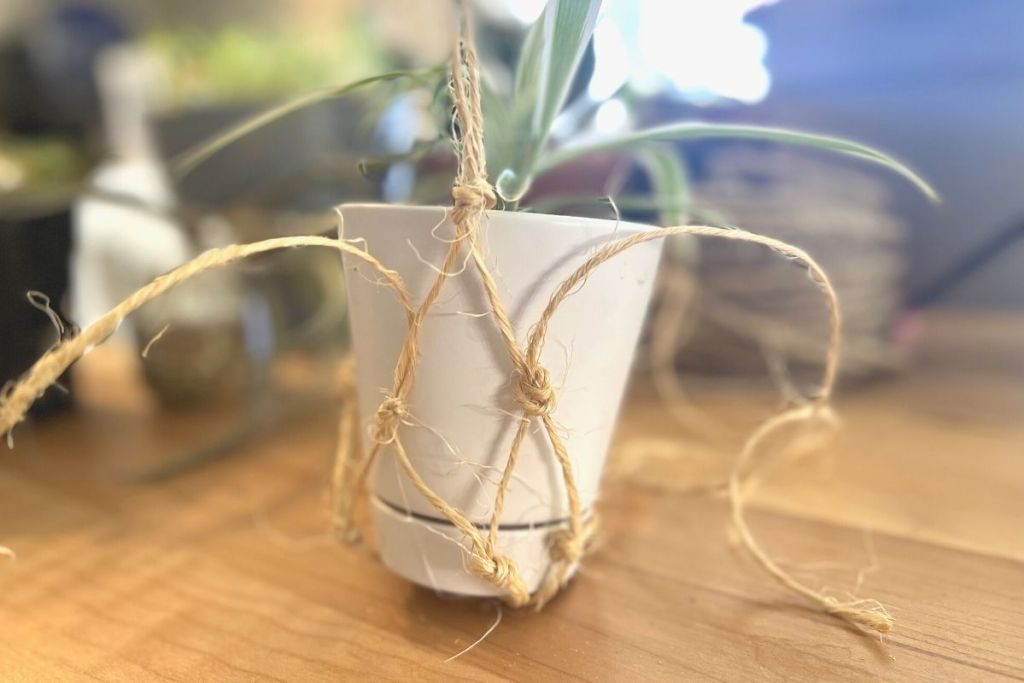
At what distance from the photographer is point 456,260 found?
0.72ft

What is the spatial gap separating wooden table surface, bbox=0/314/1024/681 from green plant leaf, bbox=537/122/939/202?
0.17 metres

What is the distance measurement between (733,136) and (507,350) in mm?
122

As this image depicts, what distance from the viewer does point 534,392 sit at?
226mm

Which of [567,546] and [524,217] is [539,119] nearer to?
[524,217]

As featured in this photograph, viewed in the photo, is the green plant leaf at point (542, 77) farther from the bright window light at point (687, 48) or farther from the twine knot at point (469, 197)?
the bright window light at point (687, 48)

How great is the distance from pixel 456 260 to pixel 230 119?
1.53 feet

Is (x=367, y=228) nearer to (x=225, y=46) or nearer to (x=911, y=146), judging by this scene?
(x=225, y=46)

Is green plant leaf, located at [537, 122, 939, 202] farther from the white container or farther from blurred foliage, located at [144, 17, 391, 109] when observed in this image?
blurred foliage, located at [144, 17, 391, 109]

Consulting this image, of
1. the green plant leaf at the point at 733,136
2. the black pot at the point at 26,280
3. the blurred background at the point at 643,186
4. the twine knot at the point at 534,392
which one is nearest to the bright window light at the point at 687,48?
the blurred background at the point at 643,186

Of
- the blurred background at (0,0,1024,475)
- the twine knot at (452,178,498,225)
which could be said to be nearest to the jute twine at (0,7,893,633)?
the twine knot at (452,178,498,225)

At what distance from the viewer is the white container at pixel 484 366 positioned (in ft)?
0.73

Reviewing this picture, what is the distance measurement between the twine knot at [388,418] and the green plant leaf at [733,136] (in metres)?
0.11

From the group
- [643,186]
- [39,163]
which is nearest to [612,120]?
[643,186]

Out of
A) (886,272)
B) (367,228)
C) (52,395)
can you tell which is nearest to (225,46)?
(52,395)
